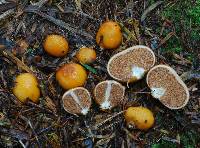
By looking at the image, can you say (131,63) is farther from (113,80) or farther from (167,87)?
(167,87)

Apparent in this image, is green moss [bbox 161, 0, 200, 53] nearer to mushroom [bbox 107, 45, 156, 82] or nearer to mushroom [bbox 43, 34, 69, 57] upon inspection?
mushroom [bbox 107, 45, 156, 82]

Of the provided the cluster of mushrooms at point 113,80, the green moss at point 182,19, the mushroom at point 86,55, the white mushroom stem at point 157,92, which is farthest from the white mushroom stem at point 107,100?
the green moss at point 182,19

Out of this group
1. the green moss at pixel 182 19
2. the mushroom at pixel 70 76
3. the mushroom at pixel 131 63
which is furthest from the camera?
the green moss at pixel 182 19

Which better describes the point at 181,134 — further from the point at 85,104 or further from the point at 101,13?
the point at 101,13

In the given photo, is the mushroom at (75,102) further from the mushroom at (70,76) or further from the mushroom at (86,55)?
the mushroom at (86,55)

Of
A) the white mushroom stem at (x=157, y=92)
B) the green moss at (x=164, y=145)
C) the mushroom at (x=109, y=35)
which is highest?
the mushroom at (x=109, y=35)

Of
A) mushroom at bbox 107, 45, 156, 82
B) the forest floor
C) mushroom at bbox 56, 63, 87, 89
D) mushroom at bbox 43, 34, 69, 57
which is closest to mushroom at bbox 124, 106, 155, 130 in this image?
the forest floor

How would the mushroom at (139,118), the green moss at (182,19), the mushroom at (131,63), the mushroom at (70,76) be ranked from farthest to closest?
1. the green moss at (182,19)
2. the mushroom at (131,63)
3. the mushroom at (70,76)
4. the mushroom at (139,118)

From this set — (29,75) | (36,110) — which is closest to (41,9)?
(29,75)
